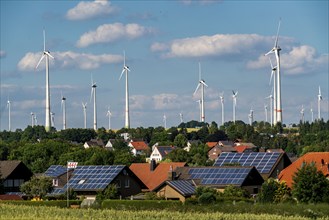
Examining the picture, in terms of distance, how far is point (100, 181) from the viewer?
94062mm

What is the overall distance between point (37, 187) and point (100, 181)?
6.29 m

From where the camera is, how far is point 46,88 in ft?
563

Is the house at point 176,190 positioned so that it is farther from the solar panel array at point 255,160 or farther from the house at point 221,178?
the solar panel array at point 255,160

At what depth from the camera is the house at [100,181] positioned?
93438 millimetres

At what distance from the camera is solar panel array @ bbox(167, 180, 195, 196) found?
89.2m

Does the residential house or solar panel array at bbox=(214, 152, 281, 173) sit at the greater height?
solar panel array at bbox=(214, 152, 281, 173)

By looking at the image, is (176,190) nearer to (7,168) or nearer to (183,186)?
(183,186)

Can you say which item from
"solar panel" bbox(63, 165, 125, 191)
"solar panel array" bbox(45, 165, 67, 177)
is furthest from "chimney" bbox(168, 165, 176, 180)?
"solar panel array" bbox(45, 165, 67, 177)

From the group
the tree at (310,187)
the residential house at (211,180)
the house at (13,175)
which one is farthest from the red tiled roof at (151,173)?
the tree at (310,187)

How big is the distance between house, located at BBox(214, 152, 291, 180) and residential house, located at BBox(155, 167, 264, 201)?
27.6ft

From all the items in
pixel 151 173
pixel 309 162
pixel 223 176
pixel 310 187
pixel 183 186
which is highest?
pixel 309 162

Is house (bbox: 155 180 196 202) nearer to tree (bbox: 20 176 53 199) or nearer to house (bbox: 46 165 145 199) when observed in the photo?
house (bbox: 46 165 145 199)

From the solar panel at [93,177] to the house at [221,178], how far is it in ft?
18.6

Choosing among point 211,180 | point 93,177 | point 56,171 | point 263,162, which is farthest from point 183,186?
point 56,171
